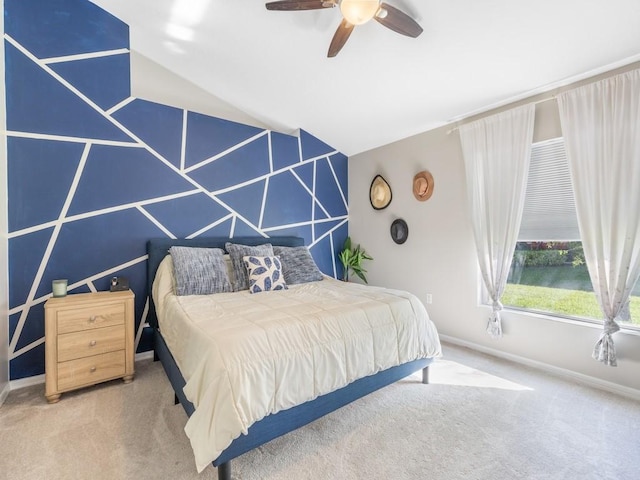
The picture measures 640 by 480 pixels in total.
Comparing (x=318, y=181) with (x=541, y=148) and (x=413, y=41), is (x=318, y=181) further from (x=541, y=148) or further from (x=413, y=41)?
(x=541, y=148)

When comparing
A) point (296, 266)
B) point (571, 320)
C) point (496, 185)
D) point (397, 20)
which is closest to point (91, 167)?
point (296, 266)

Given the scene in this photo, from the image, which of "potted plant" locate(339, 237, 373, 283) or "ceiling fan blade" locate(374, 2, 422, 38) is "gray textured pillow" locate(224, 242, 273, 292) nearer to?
"potted plant" locate(339, 237, 373, 283)

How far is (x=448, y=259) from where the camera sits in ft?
11.3

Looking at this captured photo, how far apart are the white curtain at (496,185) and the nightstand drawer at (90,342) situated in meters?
3.48

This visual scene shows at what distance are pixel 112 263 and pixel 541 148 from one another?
4.28m

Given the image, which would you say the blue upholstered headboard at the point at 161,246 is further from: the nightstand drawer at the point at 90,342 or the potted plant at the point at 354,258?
the potted plant at the point at 354,258

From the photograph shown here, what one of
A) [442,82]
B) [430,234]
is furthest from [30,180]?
[430,234]

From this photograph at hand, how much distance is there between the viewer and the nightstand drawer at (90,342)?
2189 mm

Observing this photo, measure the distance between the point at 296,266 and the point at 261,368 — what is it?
6.31 feet

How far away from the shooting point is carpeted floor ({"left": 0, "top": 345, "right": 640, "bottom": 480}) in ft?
5.03

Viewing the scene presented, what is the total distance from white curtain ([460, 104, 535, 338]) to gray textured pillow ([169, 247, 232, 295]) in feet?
8.75

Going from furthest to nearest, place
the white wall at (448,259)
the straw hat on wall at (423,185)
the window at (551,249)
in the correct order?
the straw hat on wall at (423,185) → the window at (551,249) → the white wall at (448,259)

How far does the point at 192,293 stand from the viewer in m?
2.63

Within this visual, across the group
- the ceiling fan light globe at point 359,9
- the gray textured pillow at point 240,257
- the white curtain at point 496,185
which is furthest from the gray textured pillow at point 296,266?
the ceiling fan light globe at point 359,9
